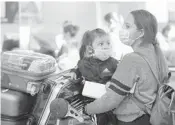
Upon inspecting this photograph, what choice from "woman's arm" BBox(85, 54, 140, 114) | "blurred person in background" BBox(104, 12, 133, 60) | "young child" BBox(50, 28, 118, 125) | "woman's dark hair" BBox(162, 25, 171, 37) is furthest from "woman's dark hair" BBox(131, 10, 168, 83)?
"woman's dark hair" BBox(162, 25, 171, 37)

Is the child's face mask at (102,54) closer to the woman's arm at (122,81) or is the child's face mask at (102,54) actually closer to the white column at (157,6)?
the woman's arm at (122,81)

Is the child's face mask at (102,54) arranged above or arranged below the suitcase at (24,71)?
above

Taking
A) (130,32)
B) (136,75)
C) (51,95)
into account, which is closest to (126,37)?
(130,32)

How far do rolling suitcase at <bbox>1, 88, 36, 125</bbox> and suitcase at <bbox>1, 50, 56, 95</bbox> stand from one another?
0.05 metres

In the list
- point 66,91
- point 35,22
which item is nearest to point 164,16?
point 35,22

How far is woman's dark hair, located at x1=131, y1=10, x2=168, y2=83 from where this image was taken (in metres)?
1.27

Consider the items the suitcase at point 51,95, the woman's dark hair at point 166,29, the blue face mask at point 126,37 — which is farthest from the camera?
the woman's dark hair at point 166,29

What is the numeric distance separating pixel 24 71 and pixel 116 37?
970mm

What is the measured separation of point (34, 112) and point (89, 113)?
1.27 ft

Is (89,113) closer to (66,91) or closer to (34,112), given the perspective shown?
(66,91)

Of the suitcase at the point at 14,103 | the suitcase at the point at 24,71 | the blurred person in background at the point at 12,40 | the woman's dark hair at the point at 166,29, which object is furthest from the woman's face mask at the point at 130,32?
the woman's dark hair at the point at 166,29

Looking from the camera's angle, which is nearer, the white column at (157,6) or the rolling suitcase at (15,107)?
the rolling suitcase at (15,107)

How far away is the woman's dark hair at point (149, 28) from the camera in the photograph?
127 cm

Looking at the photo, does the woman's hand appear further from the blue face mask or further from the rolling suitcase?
the blue face mask
